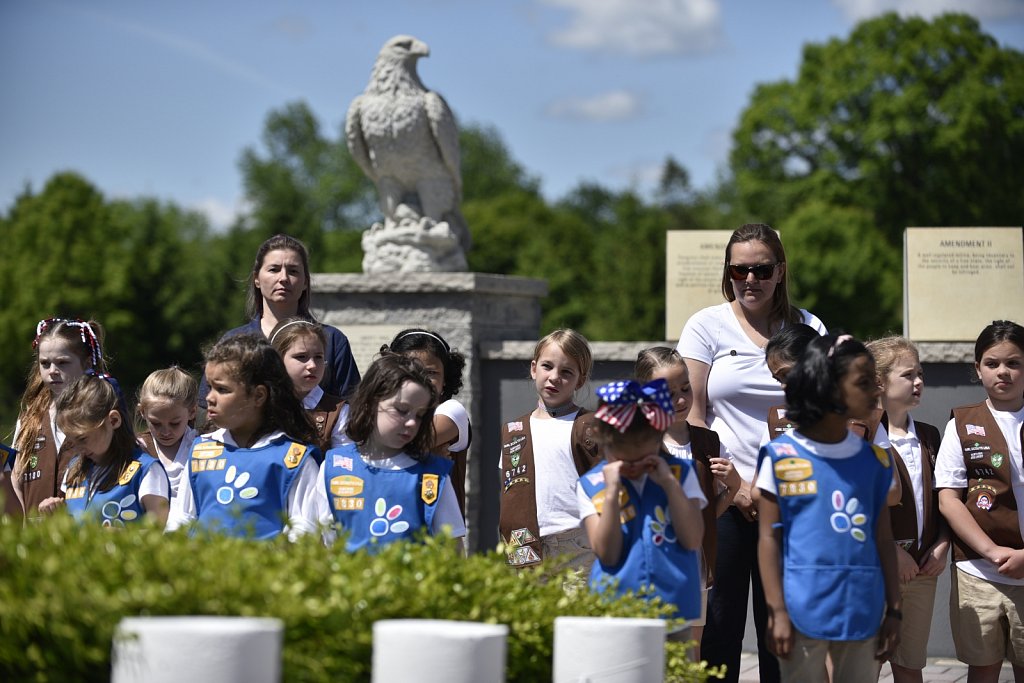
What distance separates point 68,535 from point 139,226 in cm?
4672

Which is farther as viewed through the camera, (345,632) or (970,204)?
(970,204)

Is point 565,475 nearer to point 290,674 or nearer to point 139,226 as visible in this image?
point 290,674

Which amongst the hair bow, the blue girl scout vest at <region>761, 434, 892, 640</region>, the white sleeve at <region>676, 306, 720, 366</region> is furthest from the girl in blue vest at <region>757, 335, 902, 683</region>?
the white sleeve at <region>676, 306, 720, 366</region>

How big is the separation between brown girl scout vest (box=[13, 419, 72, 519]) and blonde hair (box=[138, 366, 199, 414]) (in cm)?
44

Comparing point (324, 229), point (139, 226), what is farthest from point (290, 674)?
point (324, 229)

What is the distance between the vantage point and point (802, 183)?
36469 mm

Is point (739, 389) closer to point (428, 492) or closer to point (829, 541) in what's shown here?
point (829, 541)

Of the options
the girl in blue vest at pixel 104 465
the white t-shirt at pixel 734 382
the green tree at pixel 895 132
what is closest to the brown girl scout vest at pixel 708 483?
the white t-shirt at pixel 734 382

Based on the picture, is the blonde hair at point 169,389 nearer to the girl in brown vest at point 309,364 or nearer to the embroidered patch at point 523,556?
the girl in brown vest at point 309,364

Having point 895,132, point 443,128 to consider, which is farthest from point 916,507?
point 895,132

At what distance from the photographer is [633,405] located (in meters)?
4.24

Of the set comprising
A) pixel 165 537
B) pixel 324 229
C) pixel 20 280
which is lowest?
pixel 165 537

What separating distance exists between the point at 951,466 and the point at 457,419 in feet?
7.23

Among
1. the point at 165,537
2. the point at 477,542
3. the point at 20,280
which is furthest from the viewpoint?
the point at 20,280
